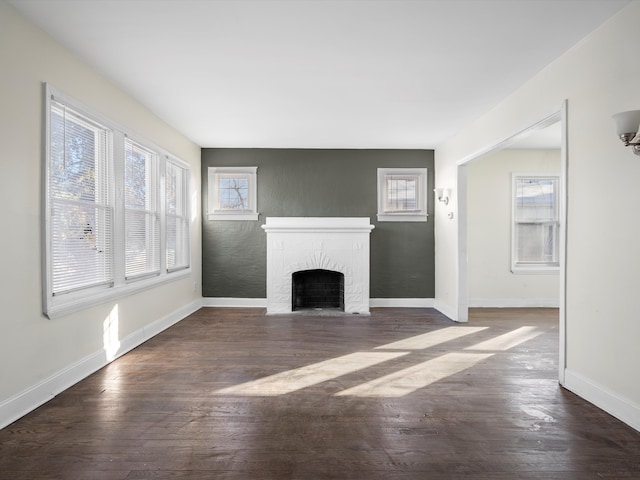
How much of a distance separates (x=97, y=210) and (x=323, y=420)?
8.90 feet

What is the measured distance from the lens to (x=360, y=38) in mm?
2660

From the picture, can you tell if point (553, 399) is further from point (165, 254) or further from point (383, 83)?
point (165, 254)

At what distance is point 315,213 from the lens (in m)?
6.16

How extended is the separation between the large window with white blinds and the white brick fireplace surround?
1628 millimetres

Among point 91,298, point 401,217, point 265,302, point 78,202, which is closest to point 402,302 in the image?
point 401,217

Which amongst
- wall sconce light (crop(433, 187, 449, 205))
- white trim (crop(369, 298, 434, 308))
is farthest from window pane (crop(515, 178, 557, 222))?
white trim (crop(369, 298, 434, 308))

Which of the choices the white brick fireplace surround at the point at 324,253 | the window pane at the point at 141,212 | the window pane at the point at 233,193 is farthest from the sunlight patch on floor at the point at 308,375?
the window pane at the point at 233,193

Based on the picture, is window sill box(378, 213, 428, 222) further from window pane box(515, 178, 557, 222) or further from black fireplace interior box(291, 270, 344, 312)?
window pane box(515, 178, 557, 222)

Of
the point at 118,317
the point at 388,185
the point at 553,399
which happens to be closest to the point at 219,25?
the point at 118,317

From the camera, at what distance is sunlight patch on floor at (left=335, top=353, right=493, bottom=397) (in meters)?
2.81

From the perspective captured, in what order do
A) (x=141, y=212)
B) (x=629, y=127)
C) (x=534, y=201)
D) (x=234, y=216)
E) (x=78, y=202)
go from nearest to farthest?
(x=629, y=127)
(x=78, y=202)
(x=141, y=212)
(x=234, y=216)
(x=534, y=201)

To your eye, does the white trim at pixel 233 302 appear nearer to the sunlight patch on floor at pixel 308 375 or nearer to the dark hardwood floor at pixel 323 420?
the dark hardwood floor at pixel 323 420

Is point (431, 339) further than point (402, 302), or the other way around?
point (402, 302)

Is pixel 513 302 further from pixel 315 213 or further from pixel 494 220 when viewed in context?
pixel 315 213
